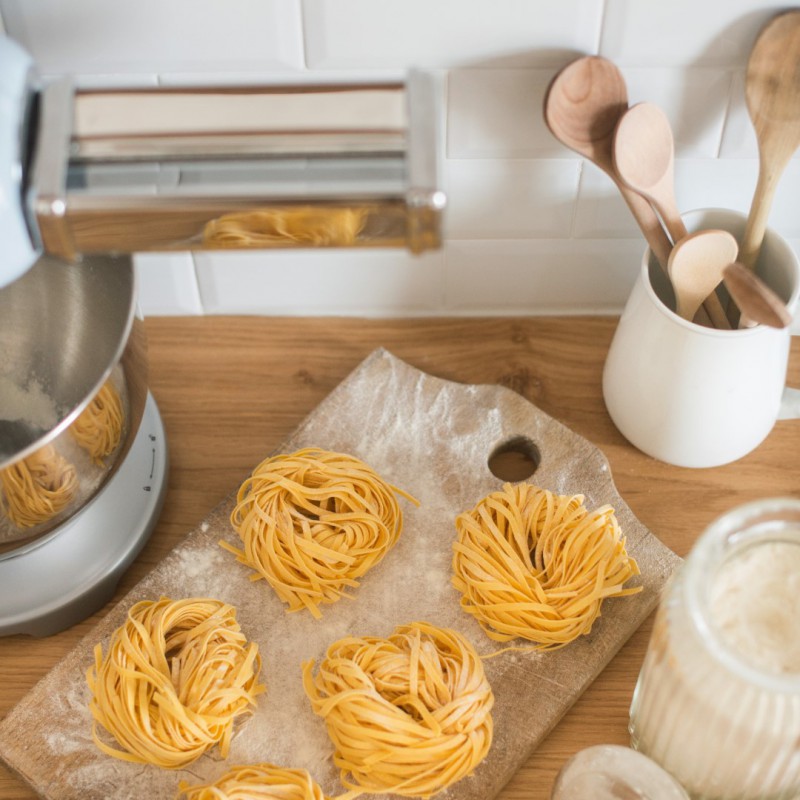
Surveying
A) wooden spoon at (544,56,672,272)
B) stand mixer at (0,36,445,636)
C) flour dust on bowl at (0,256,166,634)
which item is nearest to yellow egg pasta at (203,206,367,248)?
stand mixer at (0,36,445,636)

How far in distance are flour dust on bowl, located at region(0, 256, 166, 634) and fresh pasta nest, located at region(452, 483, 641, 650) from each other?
22 centimetres

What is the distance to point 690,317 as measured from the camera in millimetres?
694

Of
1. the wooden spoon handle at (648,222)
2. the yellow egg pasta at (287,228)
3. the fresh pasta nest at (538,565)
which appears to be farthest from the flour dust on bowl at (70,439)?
the wooden spoon handle at (648,222)

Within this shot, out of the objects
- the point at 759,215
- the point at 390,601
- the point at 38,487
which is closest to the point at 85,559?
the point at 38,487

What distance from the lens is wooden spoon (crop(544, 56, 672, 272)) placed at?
669 millimetres

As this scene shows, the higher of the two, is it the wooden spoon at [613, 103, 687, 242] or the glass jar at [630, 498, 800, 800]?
the wooden spoon at [613, 103, 687, 242]

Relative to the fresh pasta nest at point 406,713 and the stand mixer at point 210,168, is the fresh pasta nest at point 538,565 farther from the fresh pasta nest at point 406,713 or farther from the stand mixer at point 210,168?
the stand mixer at point 210,168

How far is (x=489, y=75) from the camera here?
27.4 inches

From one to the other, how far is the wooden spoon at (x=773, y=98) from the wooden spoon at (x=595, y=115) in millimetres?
66

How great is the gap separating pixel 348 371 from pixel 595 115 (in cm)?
27

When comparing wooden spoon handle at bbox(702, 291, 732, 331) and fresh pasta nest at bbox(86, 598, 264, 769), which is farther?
wooden spoon handle at bbox(702, 291, 732, 331)

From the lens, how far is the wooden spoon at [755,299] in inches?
24.0

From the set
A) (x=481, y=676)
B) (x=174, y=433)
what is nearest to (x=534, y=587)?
(x=481, y=676)

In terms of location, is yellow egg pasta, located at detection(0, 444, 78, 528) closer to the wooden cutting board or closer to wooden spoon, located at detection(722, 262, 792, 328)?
the wooden cutting board
